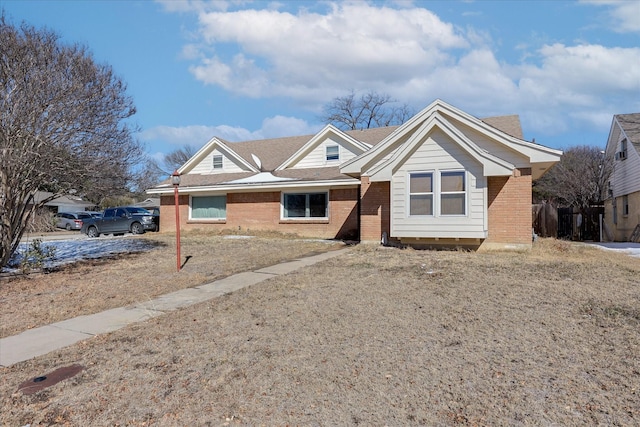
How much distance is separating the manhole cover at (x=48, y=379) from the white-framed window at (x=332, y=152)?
16.8 meters

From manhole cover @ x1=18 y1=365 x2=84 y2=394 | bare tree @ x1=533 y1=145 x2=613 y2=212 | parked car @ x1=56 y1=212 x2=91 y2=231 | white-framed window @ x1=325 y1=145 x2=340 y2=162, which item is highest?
white-framed window @ x1=325 y1=145 x2=340 y2=162

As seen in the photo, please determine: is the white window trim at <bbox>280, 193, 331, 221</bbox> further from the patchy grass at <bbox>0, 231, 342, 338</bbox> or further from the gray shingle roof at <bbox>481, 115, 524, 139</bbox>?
the gray shingle roof at <bbox>481, 115, 524, 139</bbox>

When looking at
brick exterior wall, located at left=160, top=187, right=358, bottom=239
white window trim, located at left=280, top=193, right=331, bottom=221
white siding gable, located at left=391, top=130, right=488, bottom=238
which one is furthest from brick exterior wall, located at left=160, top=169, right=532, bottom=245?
white siding gable, located at left=391, top=130, right=488, bottom=238

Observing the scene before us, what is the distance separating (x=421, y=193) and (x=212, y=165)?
14338 mm

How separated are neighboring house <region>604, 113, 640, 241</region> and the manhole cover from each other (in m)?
21.9

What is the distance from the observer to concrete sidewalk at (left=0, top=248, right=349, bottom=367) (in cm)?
540

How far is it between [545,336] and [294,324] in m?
3.00

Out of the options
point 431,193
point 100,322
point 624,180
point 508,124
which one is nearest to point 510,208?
point 431,193

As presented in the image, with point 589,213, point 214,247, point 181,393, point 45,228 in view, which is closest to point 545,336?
point 181,393

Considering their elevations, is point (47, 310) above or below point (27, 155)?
below

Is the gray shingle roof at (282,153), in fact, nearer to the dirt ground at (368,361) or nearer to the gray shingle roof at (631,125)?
the gray shingle roof at (631,125)

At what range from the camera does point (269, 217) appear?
19.7 meters

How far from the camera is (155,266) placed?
37.2ft

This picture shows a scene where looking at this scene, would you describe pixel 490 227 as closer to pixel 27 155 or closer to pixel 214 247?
pixel 214 247
